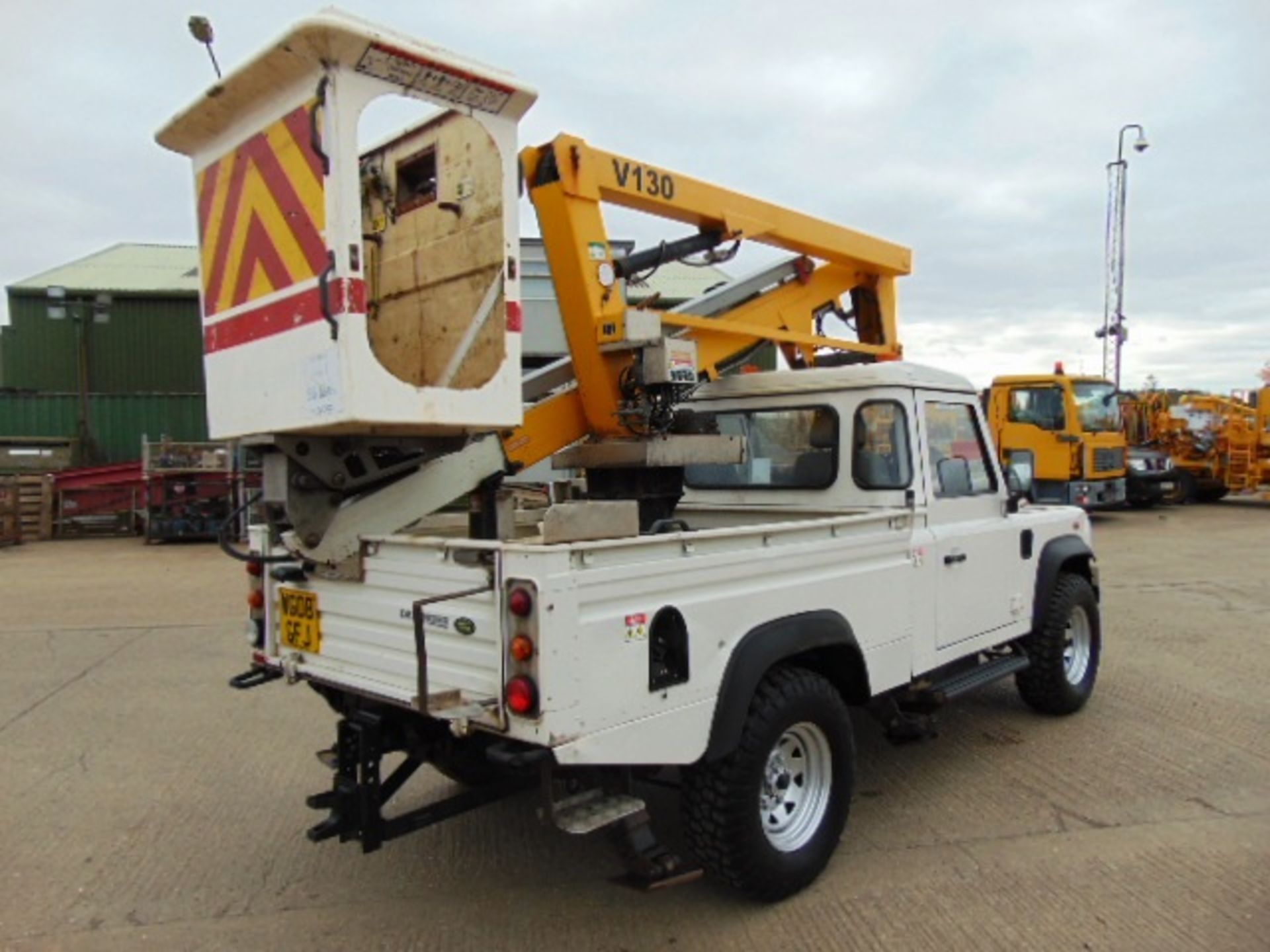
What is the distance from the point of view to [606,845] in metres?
4.03

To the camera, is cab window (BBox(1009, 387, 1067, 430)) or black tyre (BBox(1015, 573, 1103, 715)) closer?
black tyre (BBox(1015, 573, 1103, 715))

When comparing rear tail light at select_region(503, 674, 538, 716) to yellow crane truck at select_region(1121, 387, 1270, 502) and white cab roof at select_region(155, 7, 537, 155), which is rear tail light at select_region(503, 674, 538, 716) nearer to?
white cab roof at select_region(155, 7, 537, 155)

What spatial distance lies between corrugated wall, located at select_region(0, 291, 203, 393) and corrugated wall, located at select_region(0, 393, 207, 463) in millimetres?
2289

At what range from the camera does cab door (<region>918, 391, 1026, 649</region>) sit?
14.5ft

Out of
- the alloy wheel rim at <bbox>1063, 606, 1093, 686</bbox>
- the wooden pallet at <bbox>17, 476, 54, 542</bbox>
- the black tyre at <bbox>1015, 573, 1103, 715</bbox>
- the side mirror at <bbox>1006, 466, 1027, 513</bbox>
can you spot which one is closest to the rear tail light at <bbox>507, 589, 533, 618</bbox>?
the side mirror at <bbox>1006, 466, 1027, 513</bbox>

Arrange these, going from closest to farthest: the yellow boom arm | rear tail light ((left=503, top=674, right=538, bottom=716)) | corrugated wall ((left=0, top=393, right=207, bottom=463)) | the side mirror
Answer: rear tail light ((left=503, top=674, right=538, bottom=716)) → the yellow boom arm → the side mirror → corrugated wall ((left=0, top=393, right=207, bottom=463))

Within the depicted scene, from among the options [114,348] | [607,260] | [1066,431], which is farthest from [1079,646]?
[114,348]

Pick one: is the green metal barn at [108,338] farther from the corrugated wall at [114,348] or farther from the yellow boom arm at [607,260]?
the yellow boom arm at [607,260]

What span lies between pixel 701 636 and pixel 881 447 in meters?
1.78

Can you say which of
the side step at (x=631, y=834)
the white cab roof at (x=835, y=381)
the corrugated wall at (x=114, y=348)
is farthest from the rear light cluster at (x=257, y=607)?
the corrugated wall at (x=114, y=348)

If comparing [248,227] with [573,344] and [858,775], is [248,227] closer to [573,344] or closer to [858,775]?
[573,344]

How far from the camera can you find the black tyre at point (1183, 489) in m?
19.9

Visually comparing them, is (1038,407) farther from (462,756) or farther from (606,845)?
(462,756)

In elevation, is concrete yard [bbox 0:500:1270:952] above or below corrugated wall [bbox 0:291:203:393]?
below
